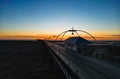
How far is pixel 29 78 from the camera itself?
15.6m

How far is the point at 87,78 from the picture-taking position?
878 centimetres

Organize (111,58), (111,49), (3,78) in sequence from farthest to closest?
(111,49), (111,58), (3,78)

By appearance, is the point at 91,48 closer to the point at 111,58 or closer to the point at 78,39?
the point at 111,58

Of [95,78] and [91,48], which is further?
[91,48]

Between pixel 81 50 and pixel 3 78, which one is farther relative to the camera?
pixel 81 50

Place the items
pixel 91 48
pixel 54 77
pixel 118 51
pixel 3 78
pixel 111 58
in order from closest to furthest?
pixel 3 78, pixel 54 77, pixel 111 58, pixel 118 51, pixel 91 48

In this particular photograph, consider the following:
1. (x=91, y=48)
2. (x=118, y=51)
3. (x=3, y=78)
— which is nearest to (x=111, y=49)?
(x=118, y=51)

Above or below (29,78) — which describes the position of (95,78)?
above

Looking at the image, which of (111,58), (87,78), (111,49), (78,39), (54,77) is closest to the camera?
(87,78)

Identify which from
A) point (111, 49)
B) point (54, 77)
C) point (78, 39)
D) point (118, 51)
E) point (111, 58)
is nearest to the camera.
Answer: point (54, 77)

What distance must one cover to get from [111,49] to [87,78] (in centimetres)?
2102

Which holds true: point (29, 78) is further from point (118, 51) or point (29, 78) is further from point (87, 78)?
point (118, 51)

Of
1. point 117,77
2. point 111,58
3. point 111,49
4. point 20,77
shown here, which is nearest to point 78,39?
point 111,49

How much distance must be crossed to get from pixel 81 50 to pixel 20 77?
60.6ft
